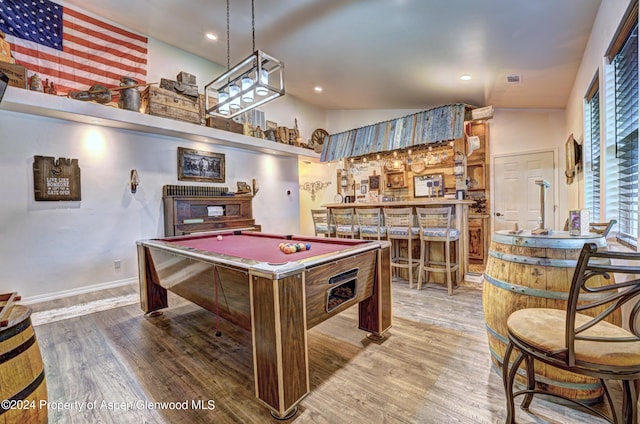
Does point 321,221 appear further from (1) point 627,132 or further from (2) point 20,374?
(2) point 20,374

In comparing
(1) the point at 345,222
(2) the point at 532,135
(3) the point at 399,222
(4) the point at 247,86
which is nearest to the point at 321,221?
(1) the point at 345,222

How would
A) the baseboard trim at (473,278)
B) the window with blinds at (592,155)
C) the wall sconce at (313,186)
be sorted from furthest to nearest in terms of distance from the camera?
the wall sconce at (313,186) < the baseboard trim at (473,278) < the window with blinds at (592,155)

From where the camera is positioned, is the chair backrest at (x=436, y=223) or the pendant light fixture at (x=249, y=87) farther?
the chair backrest at (x=436, y=223)

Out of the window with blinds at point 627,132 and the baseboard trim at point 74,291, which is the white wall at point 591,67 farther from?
the baseboard trim at point 74,291

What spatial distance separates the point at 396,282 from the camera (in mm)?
4035

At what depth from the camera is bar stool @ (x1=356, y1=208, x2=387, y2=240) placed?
4043 mm

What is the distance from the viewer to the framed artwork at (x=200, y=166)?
16.2 ft

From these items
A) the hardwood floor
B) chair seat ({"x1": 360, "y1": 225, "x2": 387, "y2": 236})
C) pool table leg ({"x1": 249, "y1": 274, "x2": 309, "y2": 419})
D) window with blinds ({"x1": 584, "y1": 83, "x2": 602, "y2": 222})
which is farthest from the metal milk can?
window with blinds ({"x1": 584, "y1": 83, "x2": 602, "y2": 222})

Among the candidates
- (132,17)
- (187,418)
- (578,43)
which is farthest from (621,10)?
(132,17)

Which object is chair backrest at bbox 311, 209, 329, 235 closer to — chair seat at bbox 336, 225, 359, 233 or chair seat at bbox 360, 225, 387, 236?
chair seat at bbox 336, 225, 359, 233

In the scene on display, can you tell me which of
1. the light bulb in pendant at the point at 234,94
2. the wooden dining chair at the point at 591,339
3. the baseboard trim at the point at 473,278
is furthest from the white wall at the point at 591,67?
the light bulb in pendant at the point at 234,94

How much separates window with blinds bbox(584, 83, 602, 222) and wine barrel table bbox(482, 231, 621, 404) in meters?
2.03

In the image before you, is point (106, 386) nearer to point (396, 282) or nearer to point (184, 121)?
point (396, 282)

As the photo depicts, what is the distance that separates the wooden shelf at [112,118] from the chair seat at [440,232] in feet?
12.2
